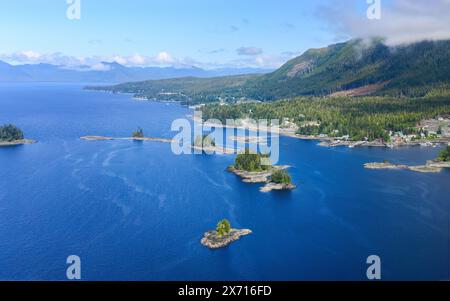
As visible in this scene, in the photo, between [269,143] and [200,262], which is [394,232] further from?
[269,143]

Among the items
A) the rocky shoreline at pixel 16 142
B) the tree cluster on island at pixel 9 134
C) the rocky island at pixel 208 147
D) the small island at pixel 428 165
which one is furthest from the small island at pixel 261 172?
the tree cluster on island at pixel 9 134

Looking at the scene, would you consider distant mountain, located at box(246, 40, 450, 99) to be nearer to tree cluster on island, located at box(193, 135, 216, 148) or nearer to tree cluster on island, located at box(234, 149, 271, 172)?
tree cluster on island, located at box(193, 135, 216, 148)

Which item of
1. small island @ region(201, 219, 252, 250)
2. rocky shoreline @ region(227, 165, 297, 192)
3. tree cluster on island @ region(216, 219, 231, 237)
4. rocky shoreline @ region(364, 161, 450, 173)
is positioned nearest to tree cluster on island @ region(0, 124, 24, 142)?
A: rocky shoreline @ region(227, 165, 297, 192)

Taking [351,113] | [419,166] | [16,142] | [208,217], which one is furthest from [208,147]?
[351,113]

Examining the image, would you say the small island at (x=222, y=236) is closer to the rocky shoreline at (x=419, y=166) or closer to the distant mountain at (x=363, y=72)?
the rocky shoreline at (x=419, y=166)

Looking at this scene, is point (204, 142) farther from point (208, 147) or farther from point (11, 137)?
point (11, 137)

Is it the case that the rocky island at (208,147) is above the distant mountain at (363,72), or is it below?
below
